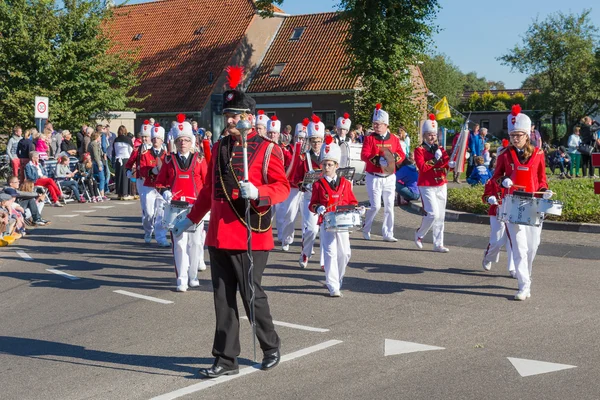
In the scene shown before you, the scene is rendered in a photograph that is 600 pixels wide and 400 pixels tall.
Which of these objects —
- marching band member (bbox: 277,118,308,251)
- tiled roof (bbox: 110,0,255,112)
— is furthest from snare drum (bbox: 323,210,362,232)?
tiled roof (bbox: 110,0,255,112)

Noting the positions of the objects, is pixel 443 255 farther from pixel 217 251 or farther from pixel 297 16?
pixel 297 16

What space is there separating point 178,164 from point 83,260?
3.06 meters

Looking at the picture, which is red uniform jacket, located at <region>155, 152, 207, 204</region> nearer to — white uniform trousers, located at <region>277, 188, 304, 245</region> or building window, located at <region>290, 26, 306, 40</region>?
white uniform trousers, located at <region>277, 188, 304, 245</region>

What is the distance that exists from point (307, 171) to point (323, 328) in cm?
474

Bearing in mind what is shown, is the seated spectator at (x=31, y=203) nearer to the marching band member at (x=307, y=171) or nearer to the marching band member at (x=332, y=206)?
the marching band member at (x=307, y=171)

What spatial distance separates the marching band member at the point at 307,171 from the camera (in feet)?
38.7

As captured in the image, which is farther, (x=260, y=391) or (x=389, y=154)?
(x=389, y=154)

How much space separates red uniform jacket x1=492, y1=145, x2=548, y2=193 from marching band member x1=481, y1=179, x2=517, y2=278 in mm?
360

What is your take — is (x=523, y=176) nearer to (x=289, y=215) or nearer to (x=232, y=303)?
(x=232, y=303)

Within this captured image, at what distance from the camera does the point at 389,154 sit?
1393cm

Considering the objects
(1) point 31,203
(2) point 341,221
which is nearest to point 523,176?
(2) point 341,221

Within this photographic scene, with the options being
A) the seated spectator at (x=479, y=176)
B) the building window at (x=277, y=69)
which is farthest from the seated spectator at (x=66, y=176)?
the building window at (x=277, y=69)

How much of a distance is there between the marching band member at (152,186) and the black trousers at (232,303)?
6743mm

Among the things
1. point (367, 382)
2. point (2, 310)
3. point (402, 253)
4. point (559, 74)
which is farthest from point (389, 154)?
point (559, 74)
